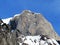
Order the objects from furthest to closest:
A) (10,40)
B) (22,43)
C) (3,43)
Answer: (22,43) → (10,40) → (3,43)

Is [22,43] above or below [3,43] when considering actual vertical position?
above

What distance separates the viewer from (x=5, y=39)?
87.4m

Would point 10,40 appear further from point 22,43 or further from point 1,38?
point 22,43

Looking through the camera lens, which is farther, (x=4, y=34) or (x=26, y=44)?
(x=26, y=44)

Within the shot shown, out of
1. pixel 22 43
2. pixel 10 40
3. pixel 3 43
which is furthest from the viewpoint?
pixel 22 43

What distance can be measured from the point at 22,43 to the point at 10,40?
4080 inches

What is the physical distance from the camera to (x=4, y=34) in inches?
3469

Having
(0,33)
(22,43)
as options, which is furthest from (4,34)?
(22,43)

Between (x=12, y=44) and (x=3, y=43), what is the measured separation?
6.30 m

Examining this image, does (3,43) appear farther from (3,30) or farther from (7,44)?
(3,30)

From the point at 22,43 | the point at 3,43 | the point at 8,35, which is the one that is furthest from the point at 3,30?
the point at 22,43

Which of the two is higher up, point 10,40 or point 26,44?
point 26,44

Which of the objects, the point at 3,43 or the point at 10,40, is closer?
the point at 3,43

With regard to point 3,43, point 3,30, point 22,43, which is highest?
point 22,43
